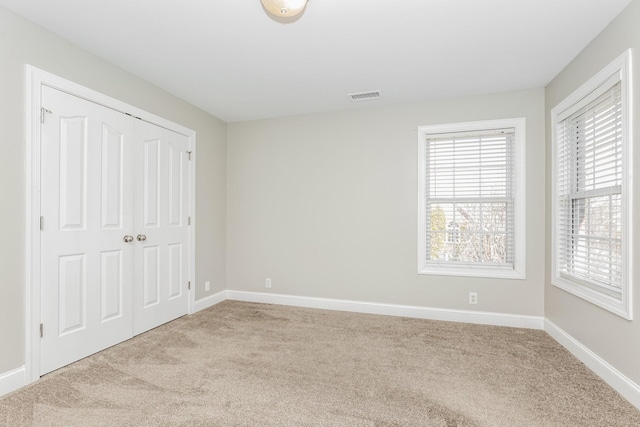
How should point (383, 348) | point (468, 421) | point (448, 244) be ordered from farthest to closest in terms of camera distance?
point (448, 244) → point (383, 348) → point (468, 421)

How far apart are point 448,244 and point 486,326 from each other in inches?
36.9

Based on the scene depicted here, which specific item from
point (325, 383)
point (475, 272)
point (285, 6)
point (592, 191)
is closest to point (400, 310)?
point (475, 272)

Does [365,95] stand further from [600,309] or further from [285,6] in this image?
[600,309]

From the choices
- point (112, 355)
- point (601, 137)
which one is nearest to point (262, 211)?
point (112, 355)

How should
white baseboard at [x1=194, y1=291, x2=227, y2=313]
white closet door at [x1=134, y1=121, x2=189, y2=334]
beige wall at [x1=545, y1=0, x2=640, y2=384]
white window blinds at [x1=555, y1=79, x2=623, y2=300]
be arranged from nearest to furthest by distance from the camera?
beige wall at [x1=545, y1=0, x2=640, y2=384]
white window blinds at [x1=555, y1=79, x2=623, y2=300]
white closet door at [x1=134, y1=121, x2=189, y2=334]
white baseboard at [x1=194, y1=291, x2=227, y2=313]

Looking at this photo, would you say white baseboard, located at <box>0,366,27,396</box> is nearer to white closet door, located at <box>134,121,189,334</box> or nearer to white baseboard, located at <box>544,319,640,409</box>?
white closet door, located at <box>134,121,189,334</box>

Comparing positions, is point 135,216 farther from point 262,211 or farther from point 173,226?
point 262,211

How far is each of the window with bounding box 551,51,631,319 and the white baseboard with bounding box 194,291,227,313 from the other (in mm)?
3846

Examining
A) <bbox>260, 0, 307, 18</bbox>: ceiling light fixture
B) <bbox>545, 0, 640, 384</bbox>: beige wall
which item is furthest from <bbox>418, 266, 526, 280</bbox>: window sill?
<bbox>260, 0, 307, 18</bbox>: ceiling light fixture

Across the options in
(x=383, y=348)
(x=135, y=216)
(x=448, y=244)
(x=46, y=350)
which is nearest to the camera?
(x=46, y=350)

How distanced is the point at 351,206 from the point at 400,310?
4.46 feet

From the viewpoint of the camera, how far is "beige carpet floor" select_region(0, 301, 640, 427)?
188 cm

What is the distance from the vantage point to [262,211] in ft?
14.4

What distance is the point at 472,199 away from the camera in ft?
11.8
